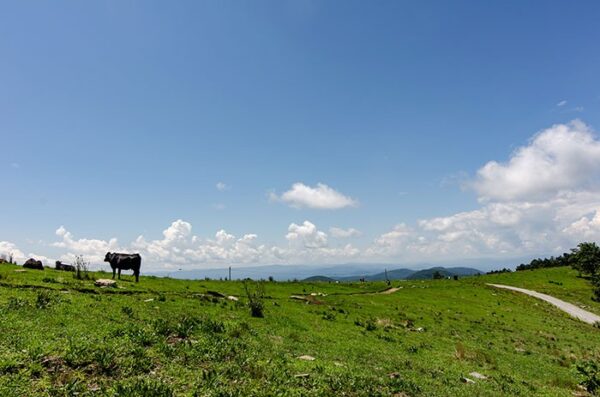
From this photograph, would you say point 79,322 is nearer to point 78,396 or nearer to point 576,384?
point 78,396

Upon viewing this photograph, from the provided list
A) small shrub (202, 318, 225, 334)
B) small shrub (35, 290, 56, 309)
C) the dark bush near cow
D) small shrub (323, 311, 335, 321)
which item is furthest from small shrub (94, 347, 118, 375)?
the dark bush near cow

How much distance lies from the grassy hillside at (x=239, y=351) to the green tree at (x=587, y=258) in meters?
73.5

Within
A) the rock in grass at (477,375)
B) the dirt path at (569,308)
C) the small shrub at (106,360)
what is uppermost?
the small shrub at (106,360)

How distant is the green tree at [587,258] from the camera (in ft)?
324

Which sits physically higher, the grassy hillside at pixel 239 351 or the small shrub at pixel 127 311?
the small shrub at pixel 127 311

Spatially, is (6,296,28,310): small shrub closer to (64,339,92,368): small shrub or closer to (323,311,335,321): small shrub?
(64,339,92,368): small shrub

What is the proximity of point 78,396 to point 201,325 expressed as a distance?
959cm

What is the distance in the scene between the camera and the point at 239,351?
16516 millimetres

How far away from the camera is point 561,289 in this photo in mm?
→ 89250

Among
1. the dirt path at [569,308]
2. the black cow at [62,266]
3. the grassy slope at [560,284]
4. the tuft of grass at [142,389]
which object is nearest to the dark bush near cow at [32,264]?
the black cow at [62,266]

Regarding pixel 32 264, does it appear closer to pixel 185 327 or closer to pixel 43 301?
pixel 43 301

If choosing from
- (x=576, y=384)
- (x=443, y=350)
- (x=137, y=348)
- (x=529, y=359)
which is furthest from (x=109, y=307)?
(x=529, y=359)

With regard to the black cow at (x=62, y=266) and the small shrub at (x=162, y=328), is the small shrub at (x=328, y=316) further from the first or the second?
the black cow at (x=62, y=266)

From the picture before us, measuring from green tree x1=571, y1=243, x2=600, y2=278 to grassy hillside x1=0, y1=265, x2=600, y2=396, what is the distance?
7350 cm
